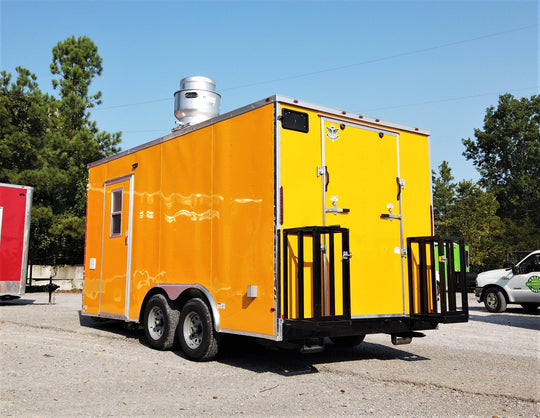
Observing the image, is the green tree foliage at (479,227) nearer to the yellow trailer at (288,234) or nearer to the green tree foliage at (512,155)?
the green tree foliage at (512,155)

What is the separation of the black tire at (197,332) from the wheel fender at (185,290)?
5.4 inches

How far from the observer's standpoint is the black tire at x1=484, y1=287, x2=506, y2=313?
15118 mm

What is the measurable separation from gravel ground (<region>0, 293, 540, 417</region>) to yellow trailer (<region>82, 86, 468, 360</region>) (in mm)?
500

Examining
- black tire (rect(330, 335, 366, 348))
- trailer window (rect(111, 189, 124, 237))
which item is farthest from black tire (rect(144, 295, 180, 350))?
black tire (rect(330, 335, 366, 348))

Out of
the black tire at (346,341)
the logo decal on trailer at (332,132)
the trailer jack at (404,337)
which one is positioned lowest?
the black tire at (346,341)

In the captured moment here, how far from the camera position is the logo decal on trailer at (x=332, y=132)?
6793mm

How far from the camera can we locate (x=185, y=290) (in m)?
7.46

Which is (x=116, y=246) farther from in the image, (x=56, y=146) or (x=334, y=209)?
(x=56, y=146)

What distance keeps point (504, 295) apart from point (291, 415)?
→ 12.3 metres

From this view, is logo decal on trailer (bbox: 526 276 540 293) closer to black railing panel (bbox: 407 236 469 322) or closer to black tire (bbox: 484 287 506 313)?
black tire (bbox: 484 287 506 313)

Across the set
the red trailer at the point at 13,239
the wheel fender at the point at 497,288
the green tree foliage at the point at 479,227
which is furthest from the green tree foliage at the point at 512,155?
the red trailer at the point at 13,239

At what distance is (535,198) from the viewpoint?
1930 inches

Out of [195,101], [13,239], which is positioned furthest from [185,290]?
[13,239]

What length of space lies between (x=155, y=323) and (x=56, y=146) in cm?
1952
